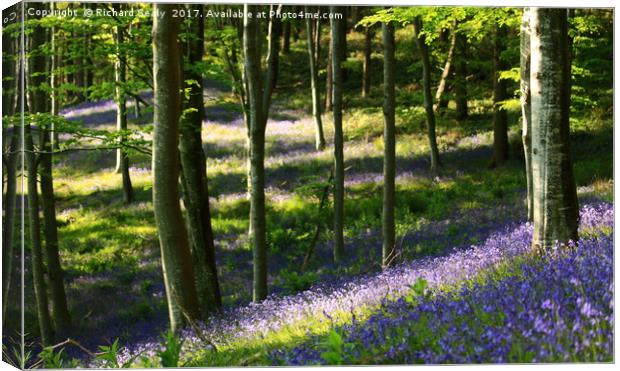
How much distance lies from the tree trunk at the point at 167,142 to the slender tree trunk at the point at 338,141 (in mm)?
5666

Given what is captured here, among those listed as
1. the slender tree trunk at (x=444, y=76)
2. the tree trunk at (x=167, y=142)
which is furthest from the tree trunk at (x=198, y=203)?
the slender tree trunk at (x=444, y=76)

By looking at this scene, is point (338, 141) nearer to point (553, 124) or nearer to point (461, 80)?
point (461, 80)

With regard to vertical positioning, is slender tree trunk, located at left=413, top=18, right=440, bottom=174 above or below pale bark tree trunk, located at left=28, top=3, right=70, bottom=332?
Answer: above

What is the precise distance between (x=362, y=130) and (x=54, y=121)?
793 centimetres

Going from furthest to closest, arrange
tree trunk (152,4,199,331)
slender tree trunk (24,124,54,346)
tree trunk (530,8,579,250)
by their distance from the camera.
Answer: slender tree trunk (24,124,54,346)
tree trunk (152,4,199,331)
tree trunk (530,8,579,250)

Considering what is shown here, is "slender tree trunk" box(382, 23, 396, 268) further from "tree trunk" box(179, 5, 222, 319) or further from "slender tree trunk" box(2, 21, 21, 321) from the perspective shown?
"slender tree trunk" box(2, 21, 21, 321)

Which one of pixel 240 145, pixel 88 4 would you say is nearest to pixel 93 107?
pixel 240 145

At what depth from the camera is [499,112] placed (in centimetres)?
1502

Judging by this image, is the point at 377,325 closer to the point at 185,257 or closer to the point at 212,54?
the point at 185,257

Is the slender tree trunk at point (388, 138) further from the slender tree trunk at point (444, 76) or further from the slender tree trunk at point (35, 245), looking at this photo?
the slender tree trunk at point (35, 245)

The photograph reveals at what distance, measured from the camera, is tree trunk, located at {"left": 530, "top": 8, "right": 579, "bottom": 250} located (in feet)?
20.2

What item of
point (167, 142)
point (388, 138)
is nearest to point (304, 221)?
point (388, 138)

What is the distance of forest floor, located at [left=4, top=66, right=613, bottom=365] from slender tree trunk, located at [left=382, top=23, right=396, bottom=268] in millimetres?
436

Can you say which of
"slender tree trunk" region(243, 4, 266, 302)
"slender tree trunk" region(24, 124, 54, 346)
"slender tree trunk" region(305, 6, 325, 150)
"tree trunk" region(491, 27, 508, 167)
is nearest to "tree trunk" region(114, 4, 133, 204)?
"slender tree trunk" region(24, 124, 54, 346)
